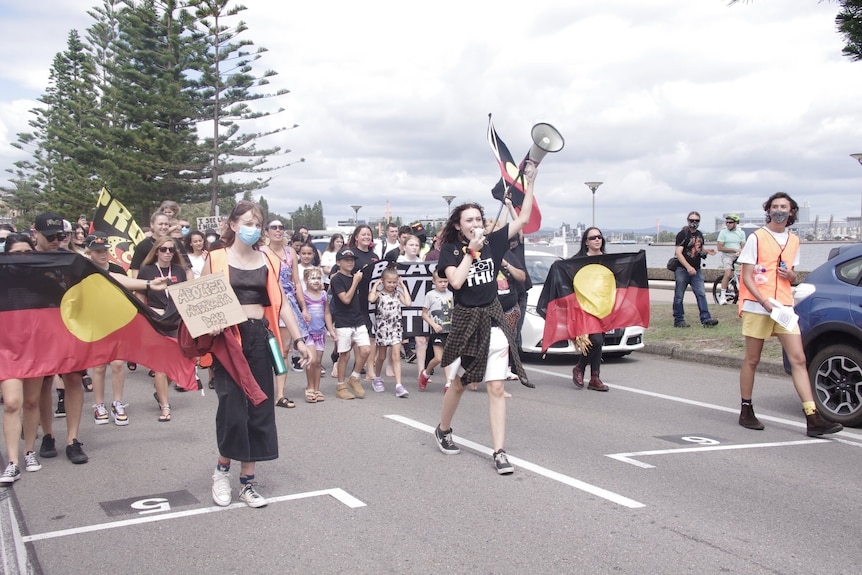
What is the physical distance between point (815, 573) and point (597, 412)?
431 cm

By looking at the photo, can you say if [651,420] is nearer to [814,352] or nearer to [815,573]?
[814,352]

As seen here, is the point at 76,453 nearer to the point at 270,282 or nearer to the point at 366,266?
the point at 270,282

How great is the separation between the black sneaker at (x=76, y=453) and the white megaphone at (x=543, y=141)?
13.6 ft

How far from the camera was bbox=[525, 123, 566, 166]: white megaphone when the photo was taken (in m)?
6.41

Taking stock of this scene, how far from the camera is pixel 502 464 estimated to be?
20.0 ft

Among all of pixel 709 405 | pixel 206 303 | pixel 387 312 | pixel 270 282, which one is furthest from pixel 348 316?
pixel 206 303

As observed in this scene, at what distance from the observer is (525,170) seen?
21.1 ft

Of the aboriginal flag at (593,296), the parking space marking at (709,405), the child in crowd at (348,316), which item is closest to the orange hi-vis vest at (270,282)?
the child in crowd at (348,316)

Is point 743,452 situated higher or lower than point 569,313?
lower

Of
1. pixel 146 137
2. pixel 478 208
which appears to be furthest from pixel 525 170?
pixel 146 137

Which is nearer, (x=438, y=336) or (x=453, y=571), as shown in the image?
(x=453, y=571)

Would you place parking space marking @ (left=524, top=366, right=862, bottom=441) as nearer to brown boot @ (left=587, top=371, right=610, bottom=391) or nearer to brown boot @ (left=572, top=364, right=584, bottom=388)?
brown boot @ (left=587, top=371, right=610, bottom=391)

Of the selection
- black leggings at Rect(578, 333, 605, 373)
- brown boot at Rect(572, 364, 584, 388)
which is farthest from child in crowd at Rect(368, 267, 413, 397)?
black leggings at Rect(578, 333, 605, 373)

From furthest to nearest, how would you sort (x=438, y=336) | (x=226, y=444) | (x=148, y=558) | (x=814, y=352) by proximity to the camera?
1. (x=438, y=336)
2. (x=814, y=352)
3. (x=226, y=444)
4. (x=148, y=558)
